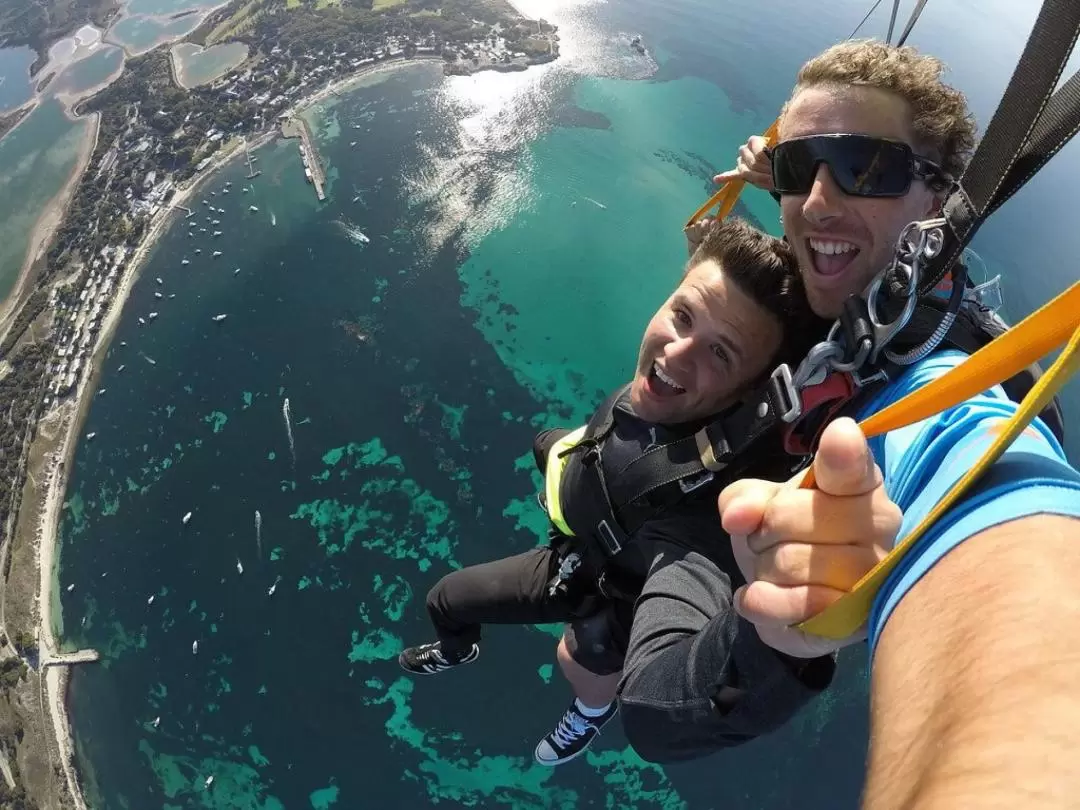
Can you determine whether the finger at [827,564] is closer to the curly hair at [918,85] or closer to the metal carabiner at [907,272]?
the metal carabiner at [907,272]

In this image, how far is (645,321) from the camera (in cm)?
1659

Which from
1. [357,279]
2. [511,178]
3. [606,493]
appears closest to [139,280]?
[357,279]

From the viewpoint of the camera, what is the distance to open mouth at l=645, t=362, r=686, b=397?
7.83 ft

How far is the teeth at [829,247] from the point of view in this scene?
1896 mm

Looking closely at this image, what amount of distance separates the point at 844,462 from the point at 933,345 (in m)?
0.88

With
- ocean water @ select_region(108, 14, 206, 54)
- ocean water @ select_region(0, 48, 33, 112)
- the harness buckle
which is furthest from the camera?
ocean water @ select_region(108, 14, 206, 54)

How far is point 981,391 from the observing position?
32.9 inches

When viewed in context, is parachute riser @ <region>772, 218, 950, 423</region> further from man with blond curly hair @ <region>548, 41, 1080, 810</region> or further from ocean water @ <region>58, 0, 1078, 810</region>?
ocean water @ <region>58, 0, 1078, 810</region>

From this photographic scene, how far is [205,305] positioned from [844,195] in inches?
801

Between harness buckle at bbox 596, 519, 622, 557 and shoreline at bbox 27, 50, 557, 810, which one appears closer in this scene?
harness buckle at bbox 596, 519, 622, 557

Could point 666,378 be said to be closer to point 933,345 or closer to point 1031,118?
point 933,345

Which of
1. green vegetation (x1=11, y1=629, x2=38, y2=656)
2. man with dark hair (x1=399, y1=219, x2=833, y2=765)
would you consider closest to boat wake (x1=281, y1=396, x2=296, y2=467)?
green vegetation (x1=11, y1=629, x2=38, y2=656)

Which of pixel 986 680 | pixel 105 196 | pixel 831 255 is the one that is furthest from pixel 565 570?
pixel 105 196

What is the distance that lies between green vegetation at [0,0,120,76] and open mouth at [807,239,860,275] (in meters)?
46.2
